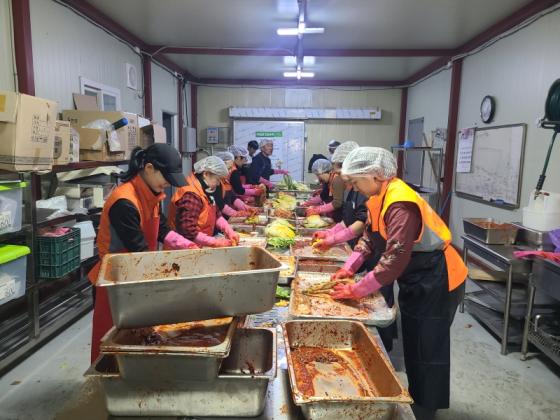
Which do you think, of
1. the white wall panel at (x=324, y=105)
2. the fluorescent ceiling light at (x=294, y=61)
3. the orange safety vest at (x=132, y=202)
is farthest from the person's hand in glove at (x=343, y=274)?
the white wall panel at (x=324, y=105)

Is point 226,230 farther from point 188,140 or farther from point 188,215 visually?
point 188,140

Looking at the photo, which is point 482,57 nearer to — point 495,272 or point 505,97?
point 505,97

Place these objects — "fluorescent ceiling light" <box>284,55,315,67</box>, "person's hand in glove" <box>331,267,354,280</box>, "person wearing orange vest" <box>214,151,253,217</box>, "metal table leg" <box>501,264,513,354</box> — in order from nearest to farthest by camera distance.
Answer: "person's hand in glove" <box>331,267,354,280</box>, "metal table leg" <box>501,264,513,354</box>, "person wearing orange vest" <box>214,151,253,217</box>, "fluorescent ceiling light" <box>284,55,315,67</box>

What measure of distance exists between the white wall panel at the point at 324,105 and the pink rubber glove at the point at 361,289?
723 cm

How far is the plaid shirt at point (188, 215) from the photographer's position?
9.29 feet

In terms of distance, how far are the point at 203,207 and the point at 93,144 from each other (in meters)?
1.41

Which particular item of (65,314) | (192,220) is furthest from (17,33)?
(65,314)

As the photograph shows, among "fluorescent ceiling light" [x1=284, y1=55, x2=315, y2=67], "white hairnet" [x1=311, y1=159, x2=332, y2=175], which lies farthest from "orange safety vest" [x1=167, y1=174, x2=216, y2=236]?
"fluorescent ceiling light" [x1=284, y1=55, x2=315, y2=67]

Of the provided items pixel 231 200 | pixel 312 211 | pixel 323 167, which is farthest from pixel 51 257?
pixel 323 167

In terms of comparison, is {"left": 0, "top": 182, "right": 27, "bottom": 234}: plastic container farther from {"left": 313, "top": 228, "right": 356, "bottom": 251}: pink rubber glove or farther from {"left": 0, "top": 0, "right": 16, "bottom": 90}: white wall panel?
{"left": 313, "top": 228, "right": 356, "bottom": 251}: pink rubber glove

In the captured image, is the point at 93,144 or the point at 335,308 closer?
the point at 335,308

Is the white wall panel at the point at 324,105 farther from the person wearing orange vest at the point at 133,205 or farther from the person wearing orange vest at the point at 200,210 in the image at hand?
the person wearing orange vest at the point at 133,205

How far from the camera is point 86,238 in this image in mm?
3686

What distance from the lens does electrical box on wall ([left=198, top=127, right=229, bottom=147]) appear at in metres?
8.84
